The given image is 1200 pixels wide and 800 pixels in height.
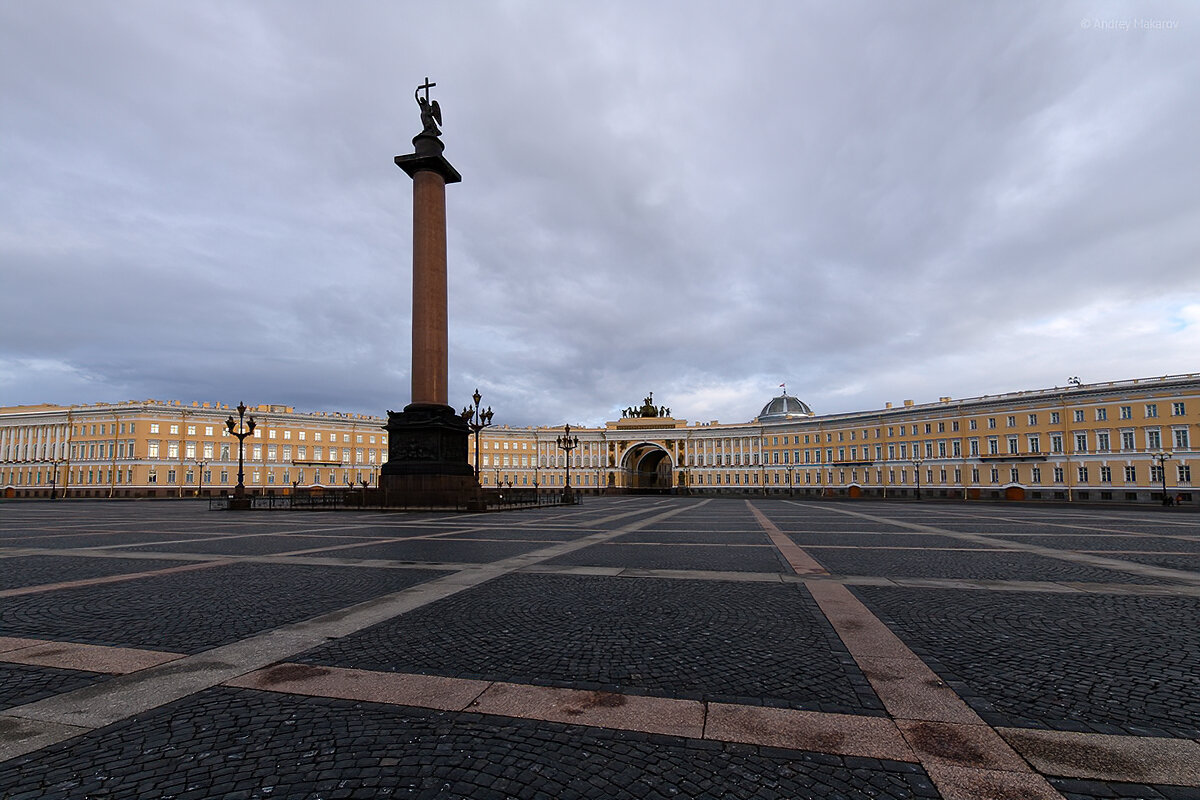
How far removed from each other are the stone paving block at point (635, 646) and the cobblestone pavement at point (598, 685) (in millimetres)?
36

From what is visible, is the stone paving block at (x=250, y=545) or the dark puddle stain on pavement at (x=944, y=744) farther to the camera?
the stone paving block at (x=250, y=545)

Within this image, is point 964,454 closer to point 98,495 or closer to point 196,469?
point 196,469

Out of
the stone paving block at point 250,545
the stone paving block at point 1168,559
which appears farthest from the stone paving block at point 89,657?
the stone paving block at point 1168,559

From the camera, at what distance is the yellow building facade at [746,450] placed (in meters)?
59.5

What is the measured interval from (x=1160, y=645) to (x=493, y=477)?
381 feet

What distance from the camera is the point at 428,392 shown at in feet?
102

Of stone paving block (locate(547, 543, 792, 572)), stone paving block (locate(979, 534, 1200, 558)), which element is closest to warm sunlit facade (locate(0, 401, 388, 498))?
stone paving block (locate(547, 543, 792, 572))

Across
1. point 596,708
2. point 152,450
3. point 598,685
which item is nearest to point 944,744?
point 596,708

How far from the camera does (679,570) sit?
33.6 feet

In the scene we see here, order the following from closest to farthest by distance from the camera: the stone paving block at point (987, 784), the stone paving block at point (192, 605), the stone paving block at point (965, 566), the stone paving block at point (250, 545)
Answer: the stone paving block at point (987, 784) → the stone paving block at point (192, 605) → the stone paving block at point (965, 566) → the stone paving block at point (250, 545)

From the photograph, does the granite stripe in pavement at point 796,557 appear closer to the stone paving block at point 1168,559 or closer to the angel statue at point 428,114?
the stone paving block at point 1168,559

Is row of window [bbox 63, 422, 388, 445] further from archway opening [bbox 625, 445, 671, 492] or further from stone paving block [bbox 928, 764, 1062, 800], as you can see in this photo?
stone paving block [bbox 928, 764, 1062, 800]

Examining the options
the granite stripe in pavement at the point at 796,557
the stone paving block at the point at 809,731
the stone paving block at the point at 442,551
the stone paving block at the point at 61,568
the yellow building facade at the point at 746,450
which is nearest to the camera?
the stone paving block at the point at 809,731

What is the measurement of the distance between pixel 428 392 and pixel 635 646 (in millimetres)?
26990
